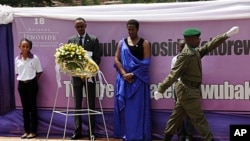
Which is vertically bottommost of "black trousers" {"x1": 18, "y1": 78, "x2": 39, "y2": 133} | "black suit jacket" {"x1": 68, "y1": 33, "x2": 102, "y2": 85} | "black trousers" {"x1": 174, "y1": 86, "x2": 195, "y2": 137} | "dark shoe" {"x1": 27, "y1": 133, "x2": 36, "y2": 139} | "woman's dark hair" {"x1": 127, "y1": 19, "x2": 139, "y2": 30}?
"dark shoe" {"x1": 27, "y1": 133, "x2": 36, "y2": 139}

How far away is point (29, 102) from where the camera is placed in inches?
290

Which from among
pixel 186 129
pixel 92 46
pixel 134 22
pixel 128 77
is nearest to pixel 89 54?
pixel 92 46

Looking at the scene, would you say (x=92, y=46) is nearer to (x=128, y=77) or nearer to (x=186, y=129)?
(x=128, y=77)

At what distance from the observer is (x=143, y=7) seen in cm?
700

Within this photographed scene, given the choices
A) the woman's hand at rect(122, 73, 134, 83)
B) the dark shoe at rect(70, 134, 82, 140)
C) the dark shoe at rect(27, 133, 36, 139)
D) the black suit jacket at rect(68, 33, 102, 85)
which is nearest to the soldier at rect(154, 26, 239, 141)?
the woman's hand at rect(122, 73, 134, 83)

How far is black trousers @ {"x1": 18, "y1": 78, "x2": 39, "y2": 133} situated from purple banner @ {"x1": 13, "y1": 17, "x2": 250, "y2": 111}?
0.21 meters

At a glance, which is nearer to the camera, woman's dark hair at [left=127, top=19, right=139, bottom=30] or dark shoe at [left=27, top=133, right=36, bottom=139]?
woman's dark hair at [left=127, top=19, right=139, bottom=30]

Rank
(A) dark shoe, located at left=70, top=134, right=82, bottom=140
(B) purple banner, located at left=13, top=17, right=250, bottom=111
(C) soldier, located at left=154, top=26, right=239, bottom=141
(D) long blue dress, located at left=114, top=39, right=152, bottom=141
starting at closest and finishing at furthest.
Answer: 1. (C) soldier, located at left=154, top=26, right=239, bottom=141
2. (B) purple banner, located at left=13, top=17, right=250, bottom=111
3. (D) long blue dress, located at left=114, top=39, right=152, bottom=141
4. (A) dark shoe, located at left=70, top=134, right=82, bottom=140

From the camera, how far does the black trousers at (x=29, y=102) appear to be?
23.9 feet

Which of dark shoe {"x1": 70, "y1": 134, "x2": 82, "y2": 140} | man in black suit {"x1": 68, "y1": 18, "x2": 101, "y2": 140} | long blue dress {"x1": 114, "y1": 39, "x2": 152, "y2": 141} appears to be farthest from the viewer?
dark shoe {"x1": 70, "y1": 134, "x2": 82, "y2": 140}

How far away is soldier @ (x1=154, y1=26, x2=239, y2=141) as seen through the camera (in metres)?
5.92

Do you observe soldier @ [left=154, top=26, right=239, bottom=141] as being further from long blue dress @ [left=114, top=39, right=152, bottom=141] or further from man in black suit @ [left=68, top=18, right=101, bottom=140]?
man in black suit @ [left=68, top=18, right=101, bottom=140]

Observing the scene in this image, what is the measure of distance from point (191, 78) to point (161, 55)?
3.49 ft

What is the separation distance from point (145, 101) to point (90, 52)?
106cm
